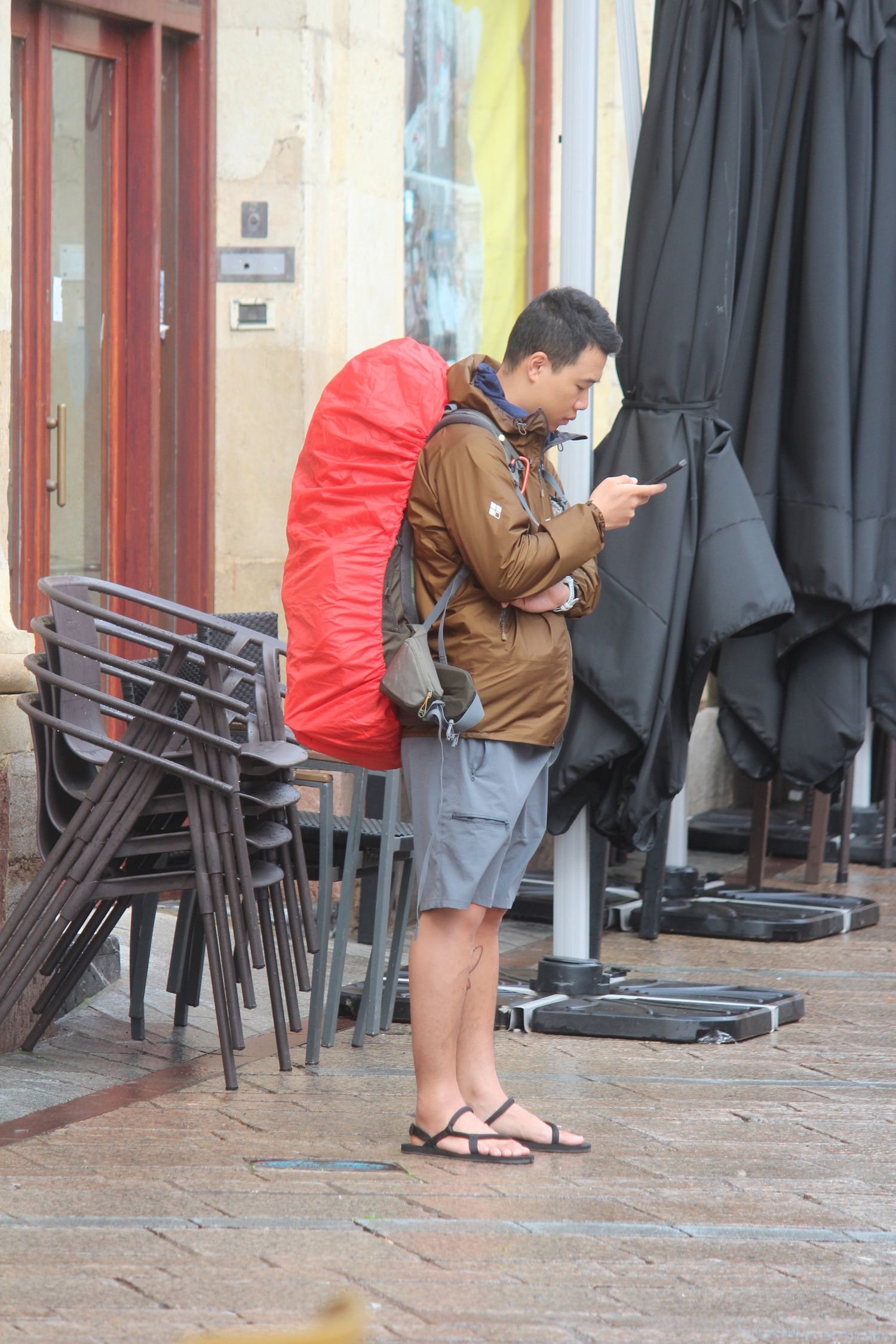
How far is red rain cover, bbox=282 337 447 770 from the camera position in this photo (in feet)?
13.0

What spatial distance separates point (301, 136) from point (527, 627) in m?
3.42

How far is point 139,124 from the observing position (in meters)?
6.66

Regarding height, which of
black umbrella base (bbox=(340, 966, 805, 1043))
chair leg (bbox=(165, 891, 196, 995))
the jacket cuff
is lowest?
black umbrella base (bbox=(340, 966, 805, 1043))

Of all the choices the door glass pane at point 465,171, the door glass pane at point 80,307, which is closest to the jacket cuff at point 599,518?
the door glass pane at point 80,307

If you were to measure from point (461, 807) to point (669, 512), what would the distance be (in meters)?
1.75

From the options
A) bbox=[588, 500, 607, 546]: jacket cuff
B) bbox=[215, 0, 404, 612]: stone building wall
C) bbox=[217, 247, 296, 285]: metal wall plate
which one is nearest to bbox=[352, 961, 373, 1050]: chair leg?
bbox=[588, 500, 607, 546]: jacket cuff

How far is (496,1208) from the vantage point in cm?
375

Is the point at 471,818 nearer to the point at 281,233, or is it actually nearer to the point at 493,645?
the point at 493,645

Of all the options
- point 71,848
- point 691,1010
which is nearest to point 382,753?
point 71,848

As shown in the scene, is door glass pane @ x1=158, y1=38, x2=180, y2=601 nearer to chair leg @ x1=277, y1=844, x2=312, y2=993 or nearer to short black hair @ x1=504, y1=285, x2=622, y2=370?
chair leg @ x1=277, y1=844, x2=312, y2=993

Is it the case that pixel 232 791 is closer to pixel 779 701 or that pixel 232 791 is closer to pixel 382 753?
pixel 382 753

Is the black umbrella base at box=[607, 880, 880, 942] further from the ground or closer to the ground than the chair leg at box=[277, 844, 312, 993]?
closer to the ground

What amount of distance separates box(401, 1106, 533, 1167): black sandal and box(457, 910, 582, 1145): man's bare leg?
89mm

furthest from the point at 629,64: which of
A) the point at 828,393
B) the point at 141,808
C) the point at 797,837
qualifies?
the point at 797,837
